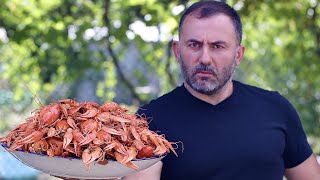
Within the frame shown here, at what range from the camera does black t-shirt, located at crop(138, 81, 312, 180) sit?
2.20 metres

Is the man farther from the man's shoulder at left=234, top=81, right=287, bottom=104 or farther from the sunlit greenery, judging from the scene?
the sunlit greenery

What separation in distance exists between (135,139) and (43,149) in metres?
0.25

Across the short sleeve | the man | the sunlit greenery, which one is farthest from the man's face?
the sunlit greenery

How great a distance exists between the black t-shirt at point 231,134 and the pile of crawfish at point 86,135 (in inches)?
15.9

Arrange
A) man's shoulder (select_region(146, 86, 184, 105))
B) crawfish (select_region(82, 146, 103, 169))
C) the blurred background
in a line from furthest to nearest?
1. the blurred background
2. man's shoulder (select_region(146, 86, 184, 105))
3. crawfish (select_region(82, 146, 103, 169))

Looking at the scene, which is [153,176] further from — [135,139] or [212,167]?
[135,139]

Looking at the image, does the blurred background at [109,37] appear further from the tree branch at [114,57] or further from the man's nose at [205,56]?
the man's nose at [205,56]

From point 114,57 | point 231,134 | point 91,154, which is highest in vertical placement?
point 91,154

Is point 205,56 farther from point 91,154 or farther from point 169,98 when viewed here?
point 91,154

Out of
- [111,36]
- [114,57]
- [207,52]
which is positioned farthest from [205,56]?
[114,57]

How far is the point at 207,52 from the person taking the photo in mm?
2213

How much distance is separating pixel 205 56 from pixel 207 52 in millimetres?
20

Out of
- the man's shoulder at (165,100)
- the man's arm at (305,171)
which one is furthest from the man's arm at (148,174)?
the man's arm at (305,171)

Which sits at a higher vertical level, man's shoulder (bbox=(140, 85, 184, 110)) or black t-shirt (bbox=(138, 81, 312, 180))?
man's shoulder (bbox=(140, 85, 184, 110))
